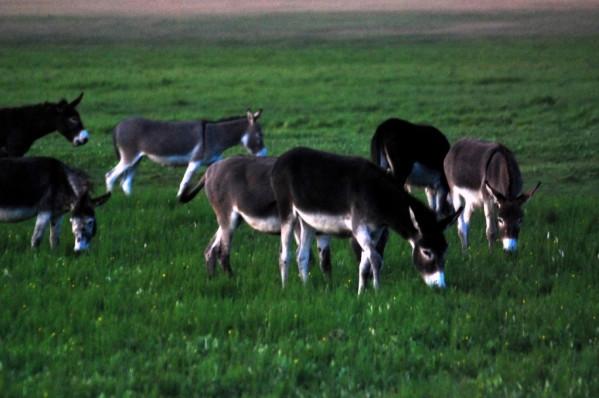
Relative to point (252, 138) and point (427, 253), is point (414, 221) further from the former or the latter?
point (252, 138)

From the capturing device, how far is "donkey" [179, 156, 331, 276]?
43.9ft

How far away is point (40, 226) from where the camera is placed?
1492 cm

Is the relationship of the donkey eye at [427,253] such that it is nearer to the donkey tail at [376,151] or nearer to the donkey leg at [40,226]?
the donkey leg at [40,226]

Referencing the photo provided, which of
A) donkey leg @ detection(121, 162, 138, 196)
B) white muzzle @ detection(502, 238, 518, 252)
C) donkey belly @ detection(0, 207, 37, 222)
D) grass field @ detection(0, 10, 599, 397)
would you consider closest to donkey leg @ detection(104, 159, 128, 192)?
donkey leg @ detection(121, 162, 138, 196)

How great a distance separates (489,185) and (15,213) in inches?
234

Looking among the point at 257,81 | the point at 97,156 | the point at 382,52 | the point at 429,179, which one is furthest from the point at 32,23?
the point at 429,179

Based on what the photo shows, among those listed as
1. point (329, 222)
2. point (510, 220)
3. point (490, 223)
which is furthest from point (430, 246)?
point (490, 223)

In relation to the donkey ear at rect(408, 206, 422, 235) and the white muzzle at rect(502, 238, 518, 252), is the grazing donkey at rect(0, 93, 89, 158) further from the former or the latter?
the donkey ear at rect(408, 206, 422, 235)

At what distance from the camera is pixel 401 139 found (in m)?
18.1

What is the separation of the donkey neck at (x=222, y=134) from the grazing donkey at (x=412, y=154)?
5.86 meters

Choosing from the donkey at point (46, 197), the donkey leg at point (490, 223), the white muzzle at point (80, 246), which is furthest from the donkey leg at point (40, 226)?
the donkey leg at point (490, 223)

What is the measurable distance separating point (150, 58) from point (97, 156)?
144 feet

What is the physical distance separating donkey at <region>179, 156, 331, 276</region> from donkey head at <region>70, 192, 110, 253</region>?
A: 1.61 m

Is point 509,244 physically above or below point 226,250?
below
